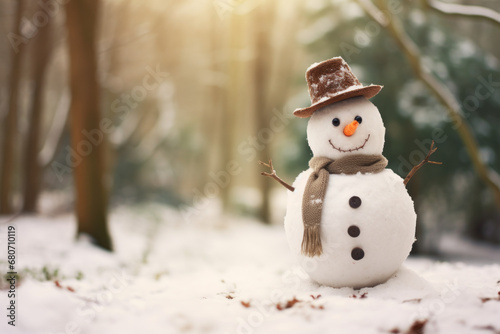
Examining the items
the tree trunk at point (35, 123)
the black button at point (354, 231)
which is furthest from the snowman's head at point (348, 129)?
the tree trunk at point (35, 123)

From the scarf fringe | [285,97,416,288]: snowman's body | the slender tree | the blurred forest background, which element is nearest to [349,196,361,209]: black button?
[285,97,416,288]: snowman's body

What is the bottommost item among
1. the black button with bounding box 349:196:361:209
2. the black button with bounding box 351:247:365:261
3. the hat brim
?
the black button with bounding box 351:247:365:261

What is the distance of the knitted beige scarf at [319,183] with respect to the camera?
3447 millimetres

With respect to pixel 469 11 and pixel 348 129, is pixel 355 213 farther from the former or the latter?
pixel 469 11

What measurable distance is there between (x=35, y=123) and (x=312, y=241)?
805 centimetres

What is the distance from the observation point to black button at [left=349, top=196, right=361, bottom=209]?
3.43 meters

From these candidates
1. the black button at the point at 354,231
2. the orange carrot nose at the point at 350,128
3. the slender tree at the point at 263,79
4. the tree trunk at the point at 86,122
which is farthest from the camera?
the slender tree at the point at 263,79

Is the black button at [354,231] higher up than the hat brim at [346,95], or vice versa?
the hat brim at [346,95]

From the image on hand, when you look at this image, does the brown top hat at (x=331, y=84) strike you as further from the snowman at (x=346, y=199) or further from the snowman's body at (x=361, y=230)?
the snowman's body at (x=361, y=230)

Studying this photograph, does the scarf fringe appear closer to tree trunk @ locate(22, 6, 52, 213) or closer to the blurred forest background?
the blurred forest background

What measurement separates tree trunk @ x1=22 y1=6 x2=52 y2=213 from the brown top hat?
301 inches

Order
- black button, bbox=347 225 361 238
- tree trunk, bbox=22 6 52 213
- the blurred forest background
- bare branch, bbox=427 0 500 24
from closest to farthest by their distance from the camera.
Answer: black button, bbox=347 225 361 238 → bare branch, bbox=427 0 500 24 → the blurred forest background → tree trunk, bbox=22 6 52 213

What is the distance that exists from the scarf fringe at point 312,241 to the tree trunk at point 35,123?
307 inches

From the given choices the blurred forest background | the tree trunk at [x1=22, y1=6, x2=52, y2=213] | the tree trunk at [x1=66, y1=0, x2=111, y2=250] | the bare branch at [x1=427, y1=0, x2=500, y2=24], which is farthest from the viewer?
the tree trunk at [x1=22, y1=6, x2=52, y2=213]
